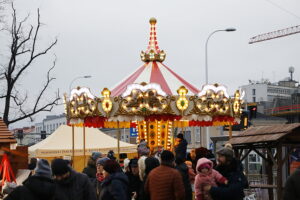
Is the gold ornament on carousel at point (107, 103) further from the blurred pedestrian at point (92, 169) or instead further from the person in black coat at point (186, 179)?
the person in black coat at point (186, 179)

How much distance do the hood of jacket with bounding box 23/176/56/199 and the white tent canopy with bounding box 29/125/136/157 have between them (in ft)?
72.8

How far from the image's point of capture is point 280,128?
43.7ft

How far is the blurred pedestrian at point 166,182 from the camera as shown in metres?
9.32

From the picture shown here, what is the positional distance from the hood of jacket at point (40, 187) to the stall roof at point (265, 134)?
6.60 metres

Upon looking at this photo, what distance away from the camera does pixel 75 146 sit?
30.6 meters

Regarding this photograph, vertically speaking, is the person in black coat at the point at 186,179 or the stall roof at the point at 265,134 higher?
the stall roof at the point at 265,134

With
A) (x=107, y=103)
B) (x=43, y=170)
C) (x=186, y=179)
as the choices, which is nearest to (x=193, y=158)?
(x=186, y=179)

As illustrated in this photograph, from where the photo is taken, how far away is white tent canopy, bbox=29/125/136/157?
29.5 metres

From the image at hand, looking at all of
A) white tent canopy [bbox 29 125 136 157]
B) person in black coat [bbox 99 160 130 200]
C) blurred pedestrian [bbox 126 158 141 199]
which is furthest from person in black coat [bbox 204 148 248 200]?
white tent canopy [bbox 29 125 136 157]

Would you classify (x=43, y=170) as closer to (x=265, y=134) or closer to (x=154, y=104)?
(x=265, y=134)

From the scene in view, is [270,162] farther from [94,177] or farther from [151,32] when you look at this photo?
[151,32]

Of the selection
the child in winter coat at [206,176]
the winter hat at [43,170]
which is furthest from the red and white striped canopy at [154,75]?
the winter hat at [43,170]

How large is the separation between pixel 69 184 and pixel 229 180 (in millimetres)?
2226

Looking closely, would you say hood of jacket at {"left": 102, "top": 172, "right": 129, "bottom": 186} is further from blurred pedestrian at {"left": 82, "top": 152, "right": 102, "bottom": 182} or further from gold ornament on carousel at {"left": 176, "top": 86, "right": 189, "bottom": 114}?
gold ornament on carousel at {"left": 176, "top": 86, "right": 189, "bottom": 114}
